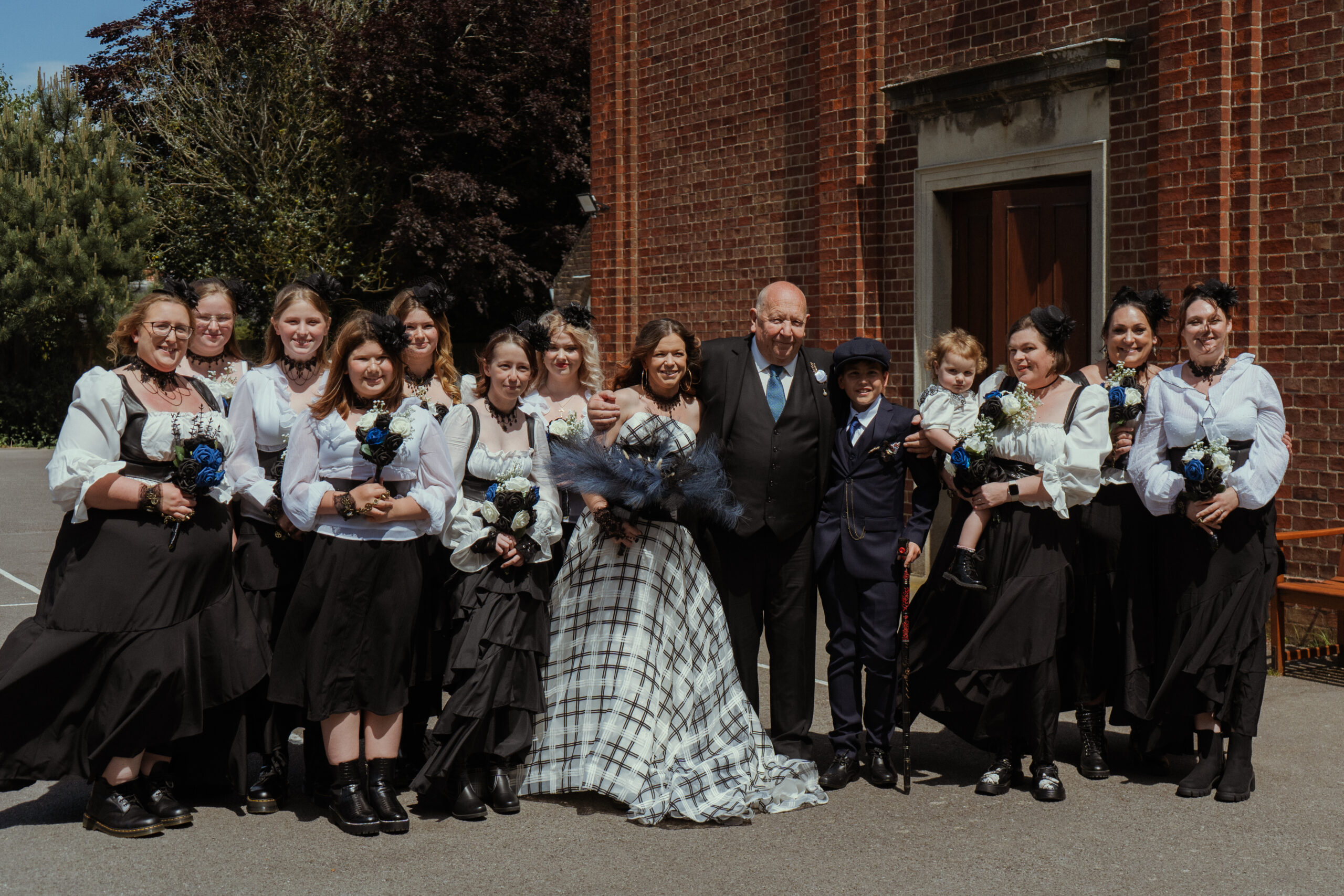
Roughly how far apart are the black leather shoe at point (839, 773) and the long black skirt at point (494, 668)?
1338 millimetres

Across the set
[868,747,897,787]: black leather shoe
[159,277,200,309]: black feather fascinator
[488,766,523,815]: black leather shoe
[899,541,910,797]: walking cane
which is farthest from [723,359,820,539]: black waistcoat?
[159,277,200,309]: black feather fascinator

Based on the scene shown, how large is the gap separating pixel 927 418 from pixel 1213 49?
169 inches

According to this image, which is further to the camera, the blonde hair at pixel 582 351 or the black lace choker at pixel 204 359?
the blonde hair at pixel 582 351

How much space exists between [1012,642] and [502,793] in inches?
91.0

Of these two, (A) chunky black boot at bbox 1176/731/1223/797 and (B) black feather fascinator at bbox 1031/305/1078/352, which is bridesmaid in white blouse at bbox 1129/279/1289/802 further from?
(B) black feather fascinator at bbox 1031/305/1078/352

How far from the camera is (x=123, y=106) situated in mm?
32844

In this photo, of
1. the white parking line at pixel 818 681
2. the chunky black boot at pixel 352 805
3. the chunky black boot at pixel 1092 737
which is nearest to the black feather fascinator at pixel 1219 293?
the chunky black boot at pixel 1092 737

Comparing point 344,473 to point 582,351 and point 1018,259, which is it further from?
point 1018,259

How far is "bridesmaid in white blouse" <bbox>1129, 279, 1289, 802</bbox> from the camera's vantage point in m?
5.82

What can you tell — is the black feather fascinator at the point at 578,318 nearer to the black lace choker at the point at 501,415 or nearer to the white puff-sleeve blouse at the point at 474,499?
the black lace choker at the point at 501,415

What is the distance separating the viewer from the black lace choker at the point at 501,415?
19.7 feet

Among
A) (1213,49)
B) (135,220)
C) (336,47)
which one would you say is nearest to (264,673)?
(1213,49)

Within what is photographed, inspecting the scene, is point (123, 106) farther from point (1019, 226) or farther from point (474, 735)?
point (474, 735)

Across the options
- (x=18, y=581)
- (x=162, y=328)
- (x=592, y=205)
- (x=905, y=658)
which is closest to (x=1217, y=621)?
(x=905, y=658)
